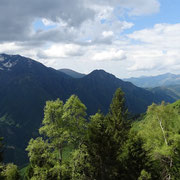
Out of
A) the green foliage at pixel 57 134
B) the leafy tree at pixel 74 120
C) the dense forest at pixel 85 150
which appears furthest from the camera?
the leafy tree at pixel 74 120

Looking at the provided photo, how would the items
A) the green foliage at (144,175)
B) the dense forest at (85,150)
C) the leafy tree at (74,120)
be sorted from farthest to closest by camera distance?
the leafy tree at (74,120), the dense forest at (85,150), the green foliage at (144,175)

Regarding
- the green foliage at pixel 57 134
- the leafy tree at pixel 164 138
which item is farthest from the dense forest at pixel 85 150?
the leafy tree at pixel 164 138

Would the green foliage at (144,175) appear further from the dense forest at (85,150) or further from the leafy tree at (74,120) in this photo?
the leafy tree at (74,120)

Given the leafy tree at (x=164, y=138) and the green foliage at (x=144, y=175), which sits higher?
the leafy tree at (x=164, y=138)

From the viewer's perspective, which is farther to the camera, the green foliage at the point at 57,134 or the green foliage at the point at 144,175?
the green foliage at the point at 57,134

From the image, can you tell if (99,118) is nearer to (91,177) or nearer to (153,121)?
(91,177)

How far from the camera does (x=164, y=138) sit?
35.8 metres

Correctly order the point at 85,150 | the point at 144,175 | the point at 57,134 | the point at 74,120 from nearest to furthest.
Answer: the point at 144,175 → the point at 85,150 → the point at 57,134 → the point at 74,120

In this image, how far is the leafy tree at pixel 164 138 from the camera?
1243 inches

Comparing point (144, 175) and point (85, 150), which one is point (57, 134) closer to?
point (85, 150)

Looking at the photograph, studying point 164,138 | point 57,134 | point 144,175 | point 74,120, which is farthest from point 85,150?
point 164,138

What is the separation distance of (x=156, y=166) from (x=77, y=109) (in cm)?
1888

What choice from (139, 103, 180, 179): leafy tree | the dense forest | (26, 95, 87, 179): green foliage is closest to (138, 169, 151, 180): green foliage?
the dense forest

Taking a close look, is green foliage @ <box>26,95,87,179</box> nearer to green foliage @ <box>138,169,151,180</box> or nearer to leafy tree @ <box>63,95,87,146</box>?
leafy tree @ <box>63,95,87,146</box>
